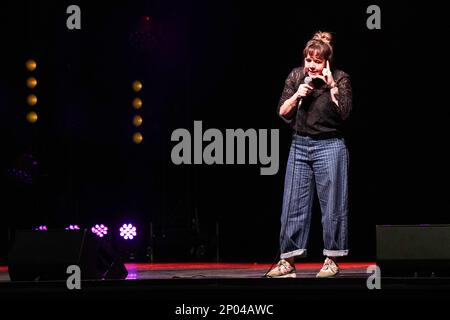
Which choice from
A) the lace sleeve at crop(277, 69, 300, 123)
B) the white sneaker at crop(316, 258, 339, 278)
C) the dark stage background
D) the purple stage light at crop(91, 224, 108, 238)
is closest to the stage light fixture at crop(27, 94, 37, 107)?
the dark stage background

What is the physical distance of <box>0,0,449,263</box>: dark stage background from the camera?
307 inches

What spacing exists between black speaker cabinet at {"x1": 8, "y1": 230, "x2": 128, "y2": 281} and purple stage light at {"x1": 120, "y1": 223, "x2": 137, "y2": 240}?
3.99 m

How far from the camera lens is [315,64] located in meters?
4.88

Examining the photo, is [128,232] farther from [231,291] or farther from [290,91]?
[231,291]

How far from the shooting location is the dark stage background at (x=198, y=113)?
25.6ft

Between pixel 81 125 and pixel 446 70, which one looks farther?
pixel 81 125

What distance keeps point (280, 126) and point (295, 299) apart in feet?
13.0

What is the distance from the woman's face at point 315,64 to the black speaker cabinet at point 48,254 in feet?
5.31

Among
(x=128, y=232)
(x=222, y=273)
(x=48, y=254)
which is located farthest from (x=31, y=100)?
(x=48, y=254)

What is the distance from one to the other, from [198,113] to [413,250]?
4319mm

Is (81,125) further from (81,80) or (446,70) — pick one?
(446,70)

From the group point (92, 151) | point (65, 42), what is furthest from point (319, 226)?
point (65, 42)

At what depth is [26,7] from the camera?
8.82 meters

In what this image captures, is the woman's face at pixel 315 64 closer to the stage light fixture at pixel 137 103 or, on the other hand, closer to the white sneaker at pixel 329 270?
the white sneaker at pixel 329 270
